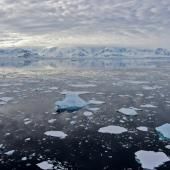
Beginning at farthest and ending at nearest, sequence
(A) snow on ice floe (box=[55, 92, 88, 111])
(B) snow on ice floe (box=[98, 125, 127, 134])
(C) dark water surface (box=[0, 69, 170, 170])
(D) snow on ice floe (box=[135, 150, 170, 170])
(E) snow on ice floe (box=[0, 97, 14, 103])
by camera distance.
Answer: (E) snow on ice floe (box=[0, 97, 14, 103]) → (A) snow on ice floe (box=[55, 92, 88, 111]) → (B) snow on ice floe (box=[98, 125, 127, 134]) → (C) dark water surface (box=[0, 69, 170, 170]) → (D) snow on ice floe (box=[135, 150, 170, 170])

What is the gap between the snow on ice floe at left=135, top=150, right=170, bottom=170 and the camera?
7.14 metres

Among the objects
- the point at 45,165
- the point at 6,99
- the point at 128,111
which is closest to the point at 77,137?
the point at 45,165

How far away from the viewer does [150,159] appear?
24.5ft

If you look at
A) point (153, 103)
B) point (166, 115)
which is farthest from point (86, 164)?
point (153, 103)

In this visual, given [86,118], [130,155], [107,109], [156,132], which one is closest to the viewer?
[130,155]

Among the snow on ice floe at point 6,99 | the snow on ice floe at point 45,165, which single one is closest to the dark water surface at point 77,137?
the snow on ice floe at point 45,165

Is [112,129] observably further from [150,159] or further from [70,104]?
[70,104]

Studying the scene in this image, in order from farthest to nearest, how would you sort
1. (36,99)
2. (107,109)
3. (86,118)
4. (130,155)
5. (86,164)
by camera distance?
(36,99)
(107,109)
(86,118)
(130,155)
(86,164)

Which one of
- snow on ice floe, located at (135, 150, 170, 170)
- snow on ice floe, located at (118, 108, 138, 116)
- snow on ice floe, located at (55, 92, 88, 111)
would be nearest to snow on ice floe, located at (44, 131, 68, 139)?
snow on ice floe, located at (135, 150, 170, 170)

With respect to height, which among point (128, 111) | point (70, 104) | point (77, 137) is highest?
point (70, 104)

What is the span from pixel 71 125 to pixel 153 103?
571 cm

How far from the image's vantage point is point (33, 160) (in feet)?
24.0

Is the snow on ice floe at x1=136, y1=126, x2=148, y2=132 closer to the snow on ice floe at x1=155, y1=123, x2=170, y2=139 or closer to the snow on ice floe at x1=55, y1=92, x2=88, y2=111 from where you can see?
the snow on ice floe at x1=155, y1=123, x2=170, y2=139

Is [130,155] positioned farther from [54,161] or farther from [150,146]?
[54,161]
